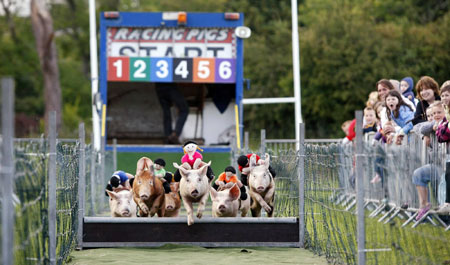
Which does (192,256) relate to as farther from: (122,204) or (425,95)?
(425,95)

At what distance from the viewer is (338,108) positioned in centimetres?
4147

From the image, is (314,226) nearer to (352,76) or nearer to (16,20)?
(352,76)

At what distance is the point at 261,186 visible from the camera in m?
10.4

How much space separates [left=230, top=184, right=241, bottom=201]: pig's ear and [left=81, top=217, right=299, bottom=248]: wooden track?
0.37 metres

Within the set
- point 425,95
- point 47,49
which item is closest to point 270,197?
point 425,95

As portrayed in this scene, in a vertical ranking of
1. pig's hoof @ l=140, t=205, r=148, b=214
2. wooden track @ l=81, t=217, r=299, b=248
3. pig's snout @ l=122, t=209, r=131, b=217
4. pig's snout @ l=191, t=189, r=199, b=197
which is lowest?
wooden track @ l=81, t=217, r=299, b=248

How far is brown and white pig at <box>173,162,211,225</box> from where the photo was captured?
970 centimetres

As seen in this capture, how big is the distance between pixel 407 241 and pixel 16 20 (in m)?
48.6

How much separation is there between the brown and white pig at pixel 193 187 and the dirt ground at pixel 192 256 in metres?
0.40

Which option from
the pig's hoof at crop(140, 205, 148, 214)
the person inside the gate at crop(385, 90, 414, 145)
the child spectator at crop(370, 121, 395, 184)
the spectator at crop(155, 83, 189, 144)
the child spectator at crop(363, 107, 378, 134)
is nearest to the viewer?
the child spectator at crop(370, 121, 395, 184)

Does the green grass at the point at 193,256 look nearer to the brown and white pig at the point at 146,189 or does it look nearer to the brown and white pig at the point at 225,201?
the brown and white pig at the point at 225,201

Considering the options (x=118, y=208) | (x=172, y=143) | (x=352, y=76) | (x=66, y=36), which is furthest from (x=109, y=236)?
(x=66, y=36)

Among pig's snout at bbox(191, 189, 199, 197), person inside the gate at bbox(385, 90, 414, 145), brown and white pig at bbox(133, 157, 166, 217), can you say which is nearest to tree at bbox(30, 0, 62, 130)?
person inside the gate at bbox(385, 90, 414, 145)

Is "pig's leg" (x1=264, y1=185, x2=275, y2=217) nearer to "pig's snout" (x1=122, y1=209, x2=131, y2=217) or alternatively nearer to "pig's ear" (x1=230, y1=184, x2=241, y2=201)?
"pig's ear" (x1=230, y1=184, x2=241, y2=201)
